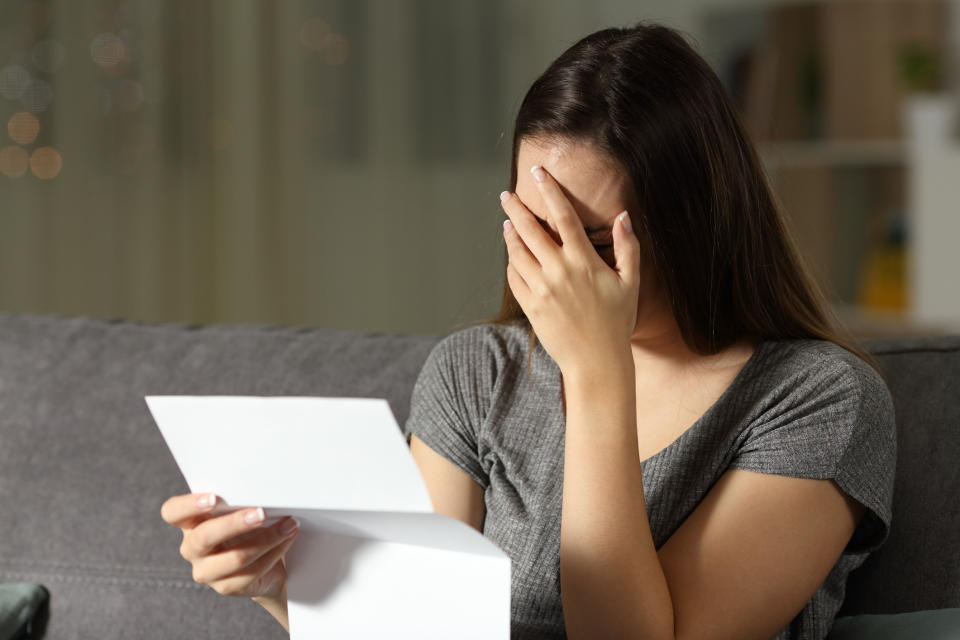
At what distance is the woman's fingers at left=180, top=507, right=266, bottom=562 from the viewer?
2.81 ft

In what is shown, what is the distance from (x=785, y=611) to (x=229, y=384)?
758 millimetres

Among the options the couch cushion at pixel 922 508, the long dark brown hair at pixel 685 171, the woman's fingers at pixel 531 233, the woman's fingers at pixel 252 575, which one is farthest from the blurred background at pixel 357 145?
the woman's fingers at pixel 252 575

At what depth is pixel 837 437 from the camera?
98cm

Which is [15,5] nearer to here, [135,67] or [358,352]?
[135,67]

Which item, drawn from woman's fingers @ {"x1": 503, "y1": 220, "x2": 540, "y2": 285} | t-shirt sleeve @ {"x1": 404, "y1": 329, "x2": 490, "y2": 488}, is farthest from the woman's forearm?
t-shirt sleeve @ {"x1": 404, "y1": 329, "x2": 490, "y2": 488}

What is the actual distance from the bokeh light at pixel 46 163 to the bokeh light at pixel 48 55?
0.22m

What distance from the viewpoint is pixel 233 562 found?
2.93 ft

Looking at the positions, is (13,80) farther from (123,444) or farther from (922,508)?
(922,508)

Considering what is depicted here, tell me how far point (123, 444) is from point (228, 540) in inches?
20.9

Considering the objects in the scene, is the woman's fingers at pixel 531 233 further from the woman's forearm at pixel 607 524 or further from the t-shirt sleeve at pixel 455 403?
the t-shirt sleeve at pixel 455 403

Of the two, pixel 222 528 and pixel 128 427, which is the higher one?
pixel 222 528

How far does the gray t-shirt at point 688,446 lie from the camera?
988 mm

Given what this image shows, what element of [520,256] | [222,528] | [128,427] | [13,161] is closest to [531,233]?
[520,256]

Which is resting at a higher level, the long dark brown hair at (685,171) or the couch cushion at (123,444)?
the long dark brown hair at (685,171)
